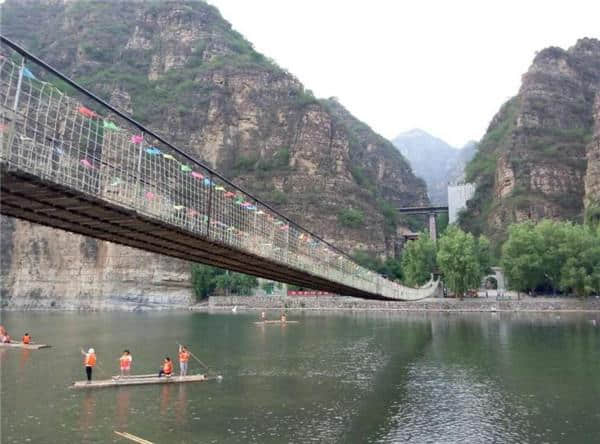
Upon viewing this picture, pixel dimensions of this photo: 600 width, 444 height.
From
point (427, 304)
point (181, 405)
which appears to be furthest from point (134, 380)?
point (427, 304)

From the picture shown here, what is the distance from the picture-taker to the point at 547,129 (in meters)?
91.9

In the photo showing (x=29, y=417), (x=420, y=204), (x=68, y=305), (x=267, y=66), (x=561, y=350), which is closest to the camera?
(x=29, y=417)

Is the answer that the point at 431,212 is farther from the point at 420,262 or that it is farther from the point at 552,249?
the point at 552,249

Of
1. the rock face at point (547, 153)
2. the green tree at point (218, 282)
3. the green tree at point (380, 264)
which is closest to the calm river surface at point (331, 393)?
the green tree at point (218, 282)

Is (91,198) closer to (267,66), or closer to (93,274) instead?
(93,274)

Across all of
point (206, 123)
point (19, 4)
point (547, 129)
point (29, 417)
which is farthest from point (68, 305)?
point (19, 4)

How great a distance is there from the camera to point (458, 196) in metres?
105

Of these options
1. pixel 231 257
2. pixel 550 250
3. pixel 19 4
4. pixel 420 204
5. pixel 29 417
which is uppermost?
pixel 19 4

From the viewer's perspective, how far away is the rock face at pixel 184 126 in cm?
8731

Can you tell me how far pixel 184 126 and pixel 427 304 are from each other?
65528mm

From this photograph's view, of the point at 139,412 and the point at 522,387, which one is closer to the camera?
the point at 139,412

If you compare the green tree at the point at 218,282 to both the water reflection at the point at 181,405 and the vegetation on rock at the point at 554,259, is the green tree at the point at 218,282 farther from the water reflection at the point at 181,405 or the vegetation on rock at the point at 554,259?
the water reflection at the point at 181,405

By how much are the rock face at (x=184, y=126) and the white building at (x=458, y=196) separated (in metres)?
11.6

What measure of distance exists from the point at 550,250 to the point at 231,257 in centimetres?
4856
